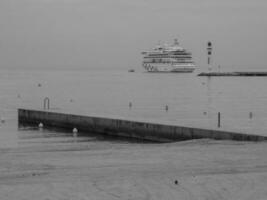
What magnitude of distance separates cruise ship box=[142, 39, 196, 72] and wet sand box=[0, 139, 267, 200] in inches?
5785

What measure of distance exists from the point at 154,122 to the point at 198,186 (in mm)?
13333

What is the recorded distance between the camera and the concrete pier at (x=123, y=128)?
1909cm

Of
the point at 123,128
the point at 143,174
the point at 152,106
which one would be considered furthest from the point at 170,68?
the point at 143,174

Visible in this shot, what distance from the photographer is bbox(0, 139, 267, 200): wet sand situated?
8820 millimetres

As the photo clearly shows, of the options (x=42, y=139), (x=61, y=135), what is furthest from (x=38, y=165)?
(x=61, y=135)

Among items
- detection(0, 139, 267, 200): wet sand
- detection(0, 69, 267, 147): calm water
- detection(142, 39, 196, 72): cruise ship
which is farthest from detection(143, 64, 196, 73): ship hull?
detection(0, 139, 267, 200): wet sand

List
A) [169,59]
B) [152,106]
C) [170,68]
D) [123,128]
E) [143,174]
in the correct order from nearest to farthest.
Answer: [143,174] → [123,128] → [152,106] → [169,59] → [170,68]

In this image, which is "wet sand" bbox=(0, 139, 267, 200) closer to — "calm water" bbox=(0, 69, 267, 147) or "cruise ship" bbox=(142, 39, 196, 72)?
"calm water" bbox=(0, 69, 267, 147)

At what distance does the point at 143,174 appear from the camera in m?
10.6

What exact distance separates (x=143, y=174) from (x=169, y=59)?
154031mm

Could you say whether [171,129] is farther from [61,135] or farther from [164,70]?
[164,70]

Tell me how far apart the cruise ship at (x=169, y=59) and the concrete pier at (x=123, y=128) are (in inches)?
5184

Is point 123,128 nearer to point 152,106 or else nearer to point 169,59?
point 152,106

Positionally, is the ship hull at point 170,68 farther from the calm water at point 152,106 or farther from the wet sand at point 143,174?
the wet sand at point 143,174
